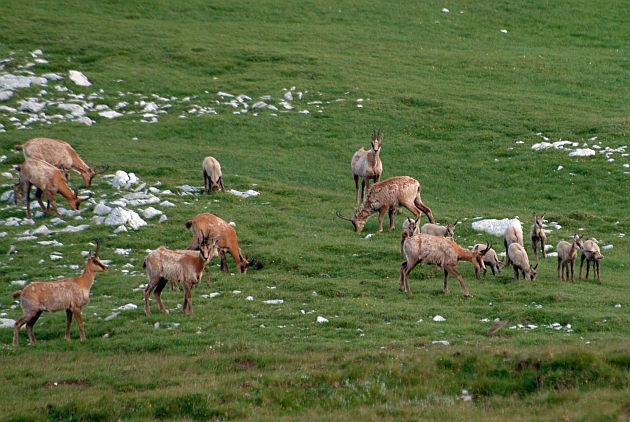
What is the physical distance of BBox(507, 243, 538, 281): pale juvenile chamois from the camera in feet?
67.2

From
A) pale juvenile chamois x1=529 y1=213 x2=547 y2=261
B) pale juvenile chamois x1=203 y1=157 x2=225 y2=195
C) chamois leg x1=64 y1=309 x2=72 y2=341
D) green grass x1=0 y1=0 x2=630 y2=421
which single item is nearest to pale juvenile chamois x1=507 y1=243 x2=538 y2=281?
green grass x1=0 y1=0 x2=630 y2=421

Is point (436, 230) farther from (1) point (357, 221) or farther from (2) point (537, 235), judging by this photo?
(1) point (357, 221)

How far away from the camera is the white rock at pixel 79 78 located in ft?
142

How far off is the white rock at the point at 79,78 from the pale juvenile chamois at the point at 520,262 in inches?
1178

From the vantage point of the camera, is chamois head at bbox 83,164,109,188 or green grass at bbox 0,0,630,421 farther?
A: chamois head at bbox 83,164,109,188

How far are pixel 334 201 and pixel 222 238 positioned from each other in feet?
30.0

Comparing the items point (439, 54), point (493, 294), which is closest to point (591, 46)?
point (439, 54)

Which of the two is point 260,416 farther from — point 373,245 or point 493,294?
point 373,245

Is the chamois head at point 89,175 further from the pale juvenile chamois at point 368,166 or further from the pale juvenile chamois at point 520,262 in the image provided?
the pale juvenile chamois at point 520,262

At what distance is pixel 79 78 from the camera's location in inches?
1720

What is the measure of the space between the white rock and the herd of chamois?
46.5 ft

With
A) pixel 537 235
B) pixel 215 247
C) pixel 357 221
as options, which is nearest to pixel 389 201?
pixel 357 221

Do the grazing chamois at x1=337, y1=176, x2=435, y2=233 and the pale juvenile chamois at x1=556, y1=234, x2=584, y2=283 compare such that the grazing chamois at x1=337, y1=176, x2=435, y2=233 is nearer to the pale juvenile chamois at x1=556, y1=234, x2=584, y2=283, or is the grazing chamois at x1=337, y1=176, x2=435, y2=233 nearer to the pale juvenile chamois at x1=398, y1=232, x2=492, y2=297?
the pale juvenile chamois at x1=556, y1=234, x2=584, y2=283

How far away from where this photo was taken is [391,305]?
18.2 metres
